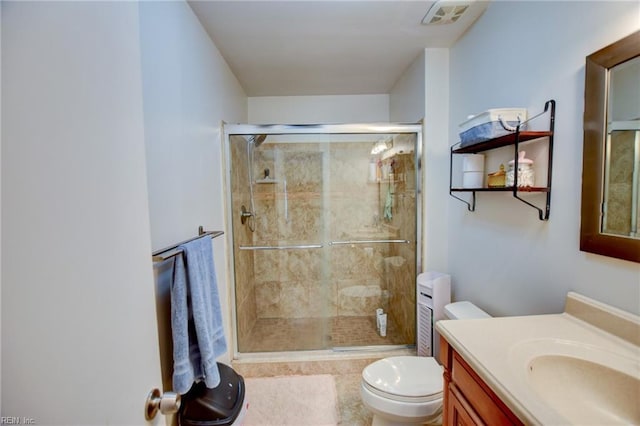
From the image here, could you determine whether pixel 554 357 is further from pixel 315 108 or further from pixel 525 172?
pixel 315 108

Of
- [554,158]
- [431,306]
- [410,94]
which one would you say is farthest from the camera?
[410,94]

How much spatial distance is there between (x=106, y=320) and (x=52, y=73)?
389 millimetres

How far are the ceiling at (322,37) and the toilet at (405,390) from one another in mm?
1845

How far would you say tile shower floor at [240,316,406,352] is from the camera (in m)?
2.46

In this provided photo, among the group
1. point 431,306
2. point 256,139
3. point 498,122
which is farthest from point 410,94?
point 431,306

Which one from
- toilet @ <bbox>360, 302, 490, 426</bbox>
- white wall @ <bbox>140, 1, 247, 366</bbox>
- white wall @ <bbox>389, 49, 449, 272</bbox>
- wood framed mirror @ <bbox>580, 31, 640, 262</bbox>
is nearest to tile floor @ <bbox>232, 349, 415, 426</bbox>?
white wall @ <bbox>140, 1, 247, 366</bbox>

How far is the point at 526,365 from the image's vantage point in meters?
0.80

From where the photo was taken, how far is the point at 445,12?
5.30 ft

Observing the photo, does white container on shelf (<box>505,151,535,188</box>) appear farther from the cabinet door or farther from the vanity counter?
the cabinet door

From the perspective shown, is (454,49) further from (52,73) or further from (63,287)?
(63,287)

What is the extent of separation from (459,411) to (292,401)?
1254mm

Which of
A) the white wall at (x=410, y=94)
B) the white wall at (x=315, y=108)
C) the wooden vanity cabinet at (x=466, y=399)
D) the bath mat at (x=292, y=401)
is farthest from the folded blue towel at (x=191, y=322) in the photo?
the white wall at (x=315, y=108)

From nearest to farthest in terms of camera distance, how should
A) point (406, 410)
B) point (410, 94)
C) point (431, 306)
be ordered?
point (406, 410)
point (431, 306)
point (410, 94)

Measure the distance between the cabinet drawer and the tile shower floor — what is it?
63.7 inches
